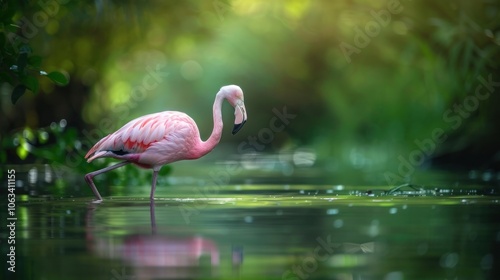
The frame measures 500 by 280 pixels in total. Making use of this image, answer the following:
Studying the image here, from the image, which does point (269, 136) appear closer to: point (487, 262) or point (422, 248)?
point (422, 248)

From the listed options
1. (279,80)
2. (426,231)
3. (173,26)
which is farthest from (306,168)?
(426,231)

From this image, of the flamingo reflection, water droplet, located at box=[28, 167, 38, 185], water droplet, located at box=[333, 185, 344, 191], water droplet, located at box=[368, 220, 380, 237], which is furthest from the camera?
water droplet, located at box=[28, 167, 38, 185]

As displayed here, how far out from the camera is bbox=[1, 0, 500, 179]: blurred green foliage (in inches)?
725

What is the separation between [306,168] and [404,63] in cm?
306

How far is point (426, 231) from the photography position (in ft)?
28.1

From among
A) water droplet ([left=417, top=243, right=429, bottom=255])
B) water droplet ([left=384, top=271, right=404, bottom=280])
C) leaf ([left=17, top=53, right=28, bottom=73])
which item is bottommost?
water droplet ([left=384, top=271, right=404, bottom=280])

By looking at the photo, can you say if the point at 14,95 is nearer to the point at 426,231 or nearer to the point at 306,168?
the point at 426,231

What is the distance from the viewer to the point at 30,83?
9.70m

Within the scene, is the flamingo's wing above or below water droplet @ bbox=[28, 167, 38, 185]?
below

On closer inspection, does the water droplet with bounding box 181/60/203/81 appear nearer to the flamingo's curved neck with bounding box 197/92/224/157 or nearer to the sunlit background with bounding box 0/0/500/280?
the sunlit background with bounding box 0/0/500/280
